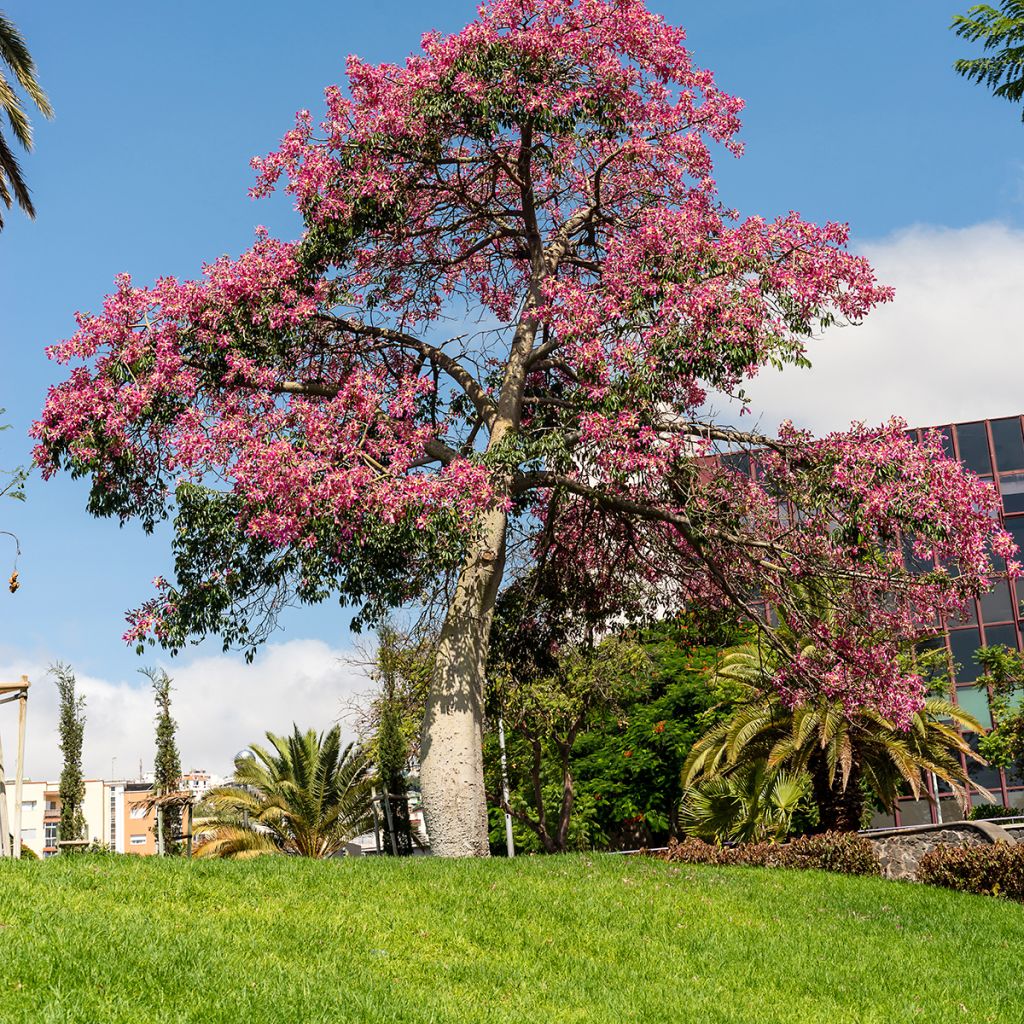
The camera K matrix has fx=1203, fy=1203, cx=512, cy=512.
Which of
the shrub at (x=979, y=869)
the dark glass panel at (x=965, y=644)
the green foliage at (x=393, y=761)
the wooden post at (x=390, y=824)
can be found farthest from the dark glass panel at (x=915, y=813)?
the shrub at (x=979, y=869)

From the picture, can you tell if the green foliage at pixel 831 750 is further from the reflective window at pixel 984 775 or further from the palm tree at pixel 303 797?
the reflective window at pixel 984 775

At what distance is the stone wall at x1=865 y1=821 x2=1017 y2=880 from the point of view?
760 inches

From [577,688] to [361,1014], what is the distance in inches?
1047

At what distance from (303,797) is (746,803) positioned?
45.1ft

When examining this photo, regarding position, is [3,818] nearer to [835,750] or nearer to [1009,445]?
[835,750]

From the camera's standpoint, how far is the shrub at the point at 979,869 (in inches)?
669

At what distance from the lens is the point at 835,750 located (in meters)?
22.7

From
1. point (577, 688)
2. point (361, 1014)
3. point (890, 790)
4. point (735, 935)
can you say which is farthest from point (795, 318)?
point (577, 688)

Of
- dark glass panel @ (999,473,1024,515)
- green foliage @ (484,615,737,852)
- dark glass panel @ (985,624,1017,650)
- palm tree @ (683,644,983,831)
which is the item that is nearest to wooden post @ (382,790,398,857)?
green foliage @ (484,615,737,852)

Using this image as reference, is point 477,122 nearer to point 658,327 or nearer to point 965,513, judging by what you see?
point 658,327

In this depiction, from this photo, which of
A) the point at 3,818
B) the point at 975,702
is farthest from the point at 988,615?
the point at 3,818

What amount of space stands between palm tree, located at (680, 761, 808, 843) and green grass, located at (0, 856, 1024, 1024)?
919 centimetres

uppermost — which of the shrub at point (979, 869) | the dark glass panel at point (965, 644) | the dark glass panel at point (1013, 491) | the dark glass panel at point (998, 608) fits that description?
the dark glass panel at point (1013, 491)

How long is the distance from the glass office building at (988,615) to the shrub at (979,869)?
1111 inches
